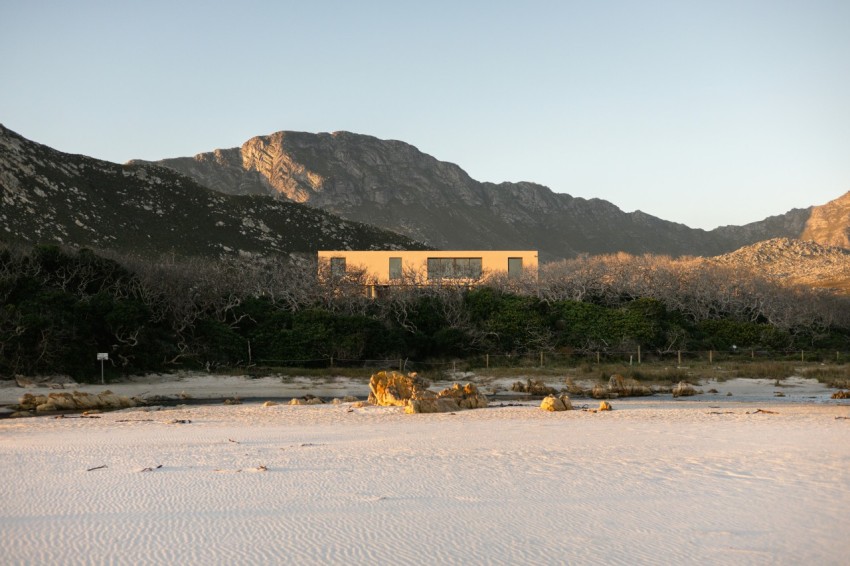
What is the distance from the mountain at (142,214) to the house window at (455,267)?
29.0 meters

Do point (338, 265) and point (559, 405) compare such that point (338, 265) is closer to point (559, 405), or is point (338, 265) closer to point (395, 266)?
point (395, 266)

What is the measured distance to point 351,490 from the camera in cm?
1024

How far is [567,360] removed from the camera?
136 ft

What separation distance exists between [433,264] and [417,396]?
3758 cm

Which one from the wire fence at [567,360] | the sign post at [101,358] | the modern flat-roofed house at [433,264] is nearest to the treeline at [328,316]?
the sign post at [101,358]

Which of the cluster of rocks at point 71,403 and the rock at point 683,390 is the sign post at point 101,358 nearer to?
the cluster of rocks at point 71,403

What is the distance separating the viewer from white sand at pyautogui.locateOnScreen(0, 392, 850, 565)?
7.39 metres

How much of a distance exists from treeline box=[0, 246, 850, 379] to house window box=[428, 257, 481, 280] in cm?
370

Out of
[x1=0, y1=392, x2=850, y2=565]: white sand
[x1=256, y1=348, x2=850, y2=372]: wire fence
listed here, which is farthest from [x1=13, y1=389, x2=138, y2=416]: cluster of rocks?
[x1=256, y1=348, x2=850, y2=372]: wire fence

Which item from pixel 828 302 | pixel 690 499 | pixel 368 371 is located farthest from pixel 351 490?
pixel 828 302

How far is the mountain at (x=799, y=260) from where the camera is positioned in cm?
10650

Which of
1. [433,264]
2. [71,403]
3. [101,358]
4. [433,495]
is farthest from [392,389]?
[433,264]

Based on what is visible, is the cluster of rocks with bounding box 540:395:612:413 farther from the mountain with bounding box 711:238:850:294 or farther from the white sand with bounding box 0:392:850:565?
the mountain with bounding box 711:238:850:294

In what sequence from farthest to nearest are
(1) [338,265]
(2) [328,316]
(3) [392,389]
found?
(1) [338,265] < (2) [328,316] < (3) [392,389]
